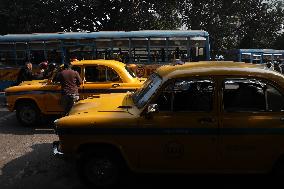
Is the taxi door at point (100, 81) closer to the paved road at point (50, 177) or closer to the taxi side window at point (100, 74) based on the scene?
the taxi side window at point (100, 74)

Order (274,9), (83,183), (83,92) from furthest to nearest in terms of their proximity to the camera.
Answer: (274,9)
(83,92)
(83,183)

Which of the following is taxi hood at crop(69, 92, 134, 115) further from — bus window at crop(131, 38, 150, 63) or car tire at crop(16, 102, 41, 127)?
bus window at crop(131, 38, 150, 63)

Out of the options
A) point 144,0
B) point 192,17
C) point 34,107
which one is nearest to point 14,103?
point 34,107

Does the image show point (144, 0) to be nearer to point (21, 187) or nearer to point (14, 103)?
point (14, 103)

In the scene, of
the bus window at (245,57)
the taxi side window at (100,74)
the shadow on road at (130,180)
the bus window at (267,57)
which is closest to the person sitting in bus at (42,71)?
the taxi side window at (100,74)

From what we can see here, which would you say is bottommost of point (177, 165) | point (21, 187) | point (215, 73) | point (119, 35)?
point (21, 187)

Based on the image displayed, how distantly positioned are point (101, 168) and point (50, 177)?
128cm

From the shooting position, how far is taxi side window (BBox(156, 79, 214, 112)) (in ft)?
19.6

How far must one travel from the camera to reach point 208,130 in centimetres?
590

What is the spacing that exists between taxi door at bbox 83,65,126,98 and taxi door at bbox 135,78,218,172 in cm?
469

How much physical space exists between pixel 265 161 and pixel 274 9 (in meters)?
36.3

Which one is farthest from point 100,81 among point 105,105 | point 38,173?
point 105,105

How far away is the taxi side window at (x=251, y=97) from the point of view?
5.86 meters

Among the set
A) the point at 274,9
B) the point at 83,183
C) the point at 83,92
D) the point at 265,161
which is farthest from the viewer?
the point at 274,9
